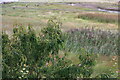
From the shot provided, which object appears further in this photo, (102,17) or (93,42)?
(102,17)

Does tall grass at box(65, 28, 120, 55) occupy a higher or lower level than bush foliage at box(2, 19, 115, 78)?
lower

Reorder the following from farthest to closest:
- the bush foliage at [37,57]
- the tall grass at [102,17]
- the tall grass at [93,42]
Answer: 1. the tall grass at [102,17]
2. the tall grass at [93,42]
3. the bush foliage at [37,57]

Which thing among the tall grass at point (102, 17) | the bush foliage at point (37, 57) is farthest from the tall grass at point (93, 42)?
the bush foliage at point (37, 57)

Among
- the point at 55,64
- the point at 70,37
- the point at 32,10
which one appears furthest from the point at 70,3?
the point at 55,64

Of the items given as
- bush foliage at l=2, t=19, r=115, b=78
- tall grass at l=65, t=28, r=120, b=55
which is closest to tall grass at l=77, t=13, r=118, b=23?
tall grass at l=65, t=28, r=120, b=55

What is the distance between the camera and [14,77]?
4.21m

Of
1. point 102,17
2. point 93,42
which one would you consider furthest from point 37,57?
point 102,17

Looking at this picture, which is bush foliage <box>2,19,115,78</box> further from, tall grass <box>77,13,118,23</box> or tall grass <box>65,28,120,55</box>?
tall grass <box>77,13,118,23</box>

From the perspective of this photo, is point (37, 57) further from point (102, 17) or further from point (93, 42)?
point (102, 17)

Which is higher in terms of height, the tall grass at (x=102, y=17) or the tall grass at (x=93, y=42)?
the tall grass at (x=102, y=17)

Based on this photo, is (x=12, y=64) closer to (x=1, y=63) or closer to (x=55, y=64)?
(x=1, y=63)

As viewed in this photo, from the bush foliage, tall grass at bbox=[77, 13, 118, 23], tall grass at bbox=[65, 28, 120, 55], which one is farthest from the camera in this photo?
tall grass at bbox=[77, 13, 118, 23]

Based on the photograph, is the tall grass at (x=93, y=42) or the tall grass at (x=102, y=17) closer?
the tall grass at (x=93, y=42)

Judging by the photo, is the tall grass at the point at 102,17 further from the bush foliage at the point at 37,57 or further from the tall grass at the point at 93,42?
the bush foliage at the point at 37,57
